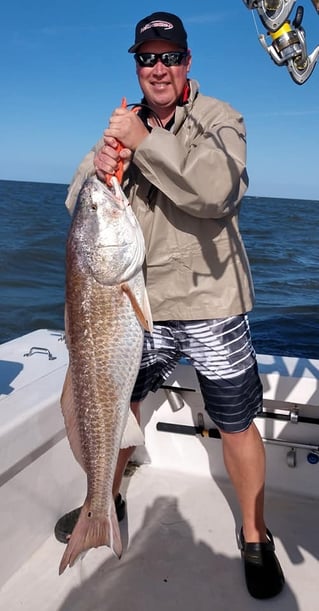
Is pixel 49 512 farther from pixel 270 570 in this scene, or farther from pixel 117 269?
pixel 117 269

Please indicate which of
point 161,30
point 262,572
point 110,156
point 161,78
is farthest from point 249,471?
point 161,30

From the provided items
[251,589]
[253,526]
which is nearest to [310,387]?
[253,526]

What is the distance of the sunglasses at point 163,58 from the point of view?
2.61 m

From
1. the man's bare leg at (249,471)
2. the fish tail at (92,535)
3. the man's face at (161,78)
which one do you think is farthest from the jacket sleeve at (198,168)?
the fish tail at (92,535)

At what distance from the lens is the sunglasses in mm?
2611

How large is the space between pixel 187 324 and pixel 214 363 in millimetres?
236

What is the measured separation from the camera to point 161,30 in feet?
8.44

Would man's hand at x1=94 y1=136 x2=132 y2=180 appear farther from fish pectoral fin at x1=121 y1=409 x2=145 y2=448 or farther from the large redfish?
fish pectoral fin at x1=121 y1=409 x2=145 y2=448

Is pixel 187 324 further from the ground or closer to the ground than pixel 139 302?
closer to the ground

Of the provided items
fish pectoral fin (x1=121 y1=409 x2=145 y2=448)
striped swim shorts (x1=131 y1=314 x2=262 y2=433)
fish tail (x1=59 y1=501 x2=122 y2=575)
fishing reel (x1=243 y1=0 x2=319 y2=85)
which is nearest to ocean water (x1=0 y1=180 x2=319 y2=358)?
striped swim shorts (x1=131 y1=314 x2=262 y2=433)

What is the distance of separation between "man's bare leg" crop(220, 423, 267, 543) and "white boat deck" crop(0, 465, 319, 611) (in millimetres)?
312

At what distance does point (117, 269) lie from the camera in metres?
2.34

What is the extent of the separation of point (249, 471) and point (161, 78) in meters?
2.01

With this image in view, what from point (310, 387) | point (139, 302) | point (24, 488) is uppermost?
point (139, 302)
